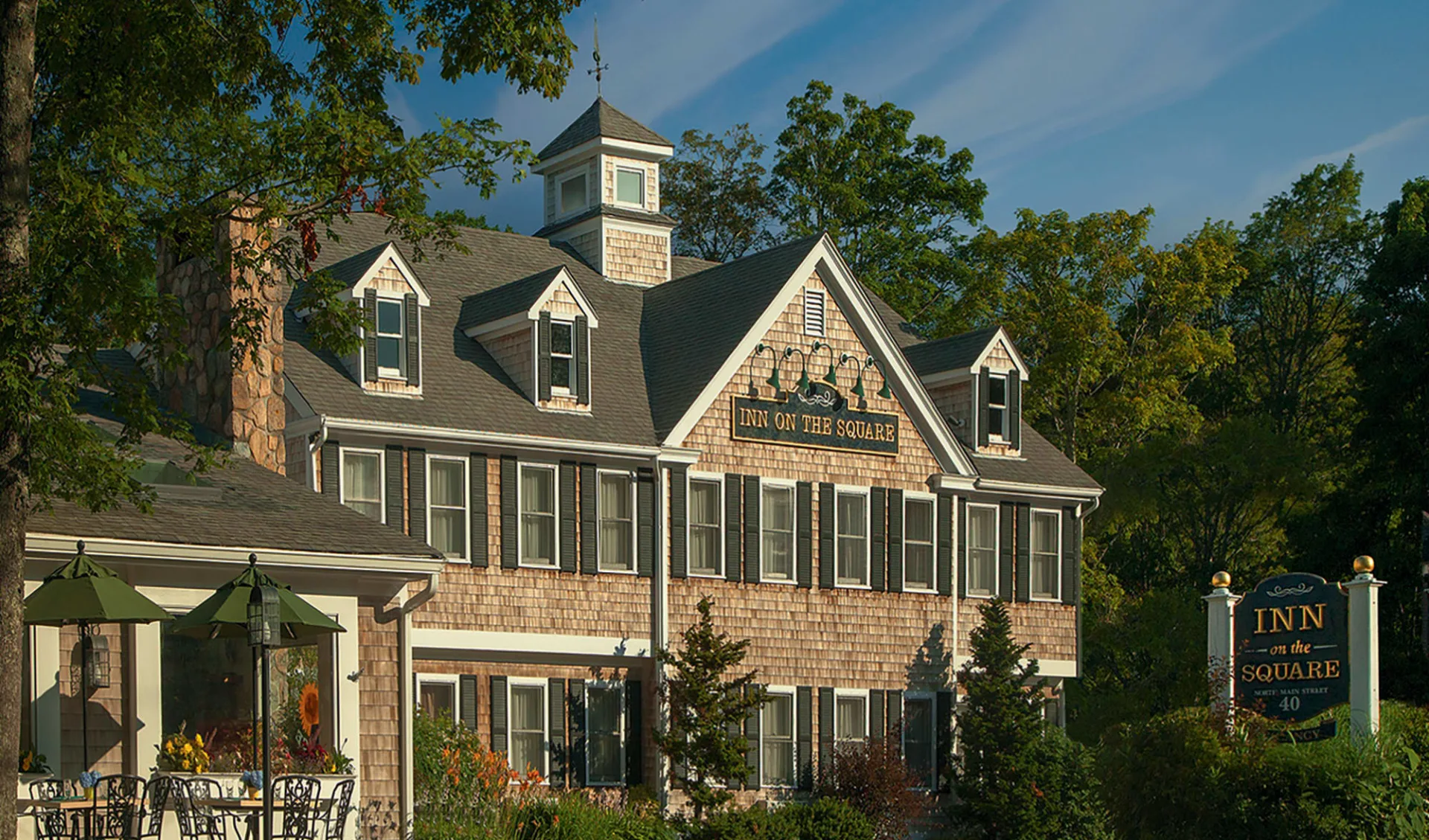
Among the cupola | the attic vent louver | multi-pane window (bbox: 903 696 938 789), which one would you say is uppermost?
the cupola

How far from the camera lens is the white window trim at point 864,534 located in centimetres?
3378

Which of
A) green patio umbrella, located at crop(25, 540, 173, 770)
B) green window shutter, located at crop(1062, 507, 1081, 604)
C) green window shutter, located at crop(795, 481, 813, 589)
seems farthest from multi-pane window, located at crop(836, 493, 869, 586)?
green patio umbrella, located at crop(25, 540, 173, 770)

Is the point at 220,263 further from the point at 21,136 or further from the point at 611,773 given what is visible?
the point at 611,773

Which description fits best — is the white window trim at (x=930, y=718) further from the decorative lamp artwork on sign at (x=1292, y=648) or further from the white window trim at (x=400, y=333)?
the white window trim at (x=400, y=333)

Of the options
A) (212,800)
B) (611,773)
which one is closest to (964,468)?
(611,773)

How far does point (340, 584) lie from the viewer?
23.0 metres

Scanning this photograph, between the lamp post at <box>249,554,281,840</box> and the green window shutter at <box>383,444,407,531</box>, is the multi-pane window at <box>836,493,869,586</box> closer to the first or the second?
the green window shutter at <box>383,444,407,531</box>

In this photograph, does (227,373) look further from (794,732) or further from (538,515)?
(794,732)

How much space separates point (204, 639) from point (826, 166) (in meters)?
30.8

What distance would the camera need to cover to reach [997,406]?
36.8 meters

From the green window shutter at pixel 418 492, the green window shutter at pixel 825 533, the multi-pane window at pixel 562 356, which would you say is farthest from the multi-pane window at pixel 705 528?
the green window shutter at pixel 418 492

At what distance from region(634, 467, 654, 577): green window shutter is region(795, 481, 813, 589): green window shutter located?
8.79ft

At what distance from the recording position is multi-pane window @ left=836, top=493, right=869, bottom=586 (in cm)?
3397

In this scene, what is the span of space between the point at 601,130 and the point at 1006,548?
10578mm
